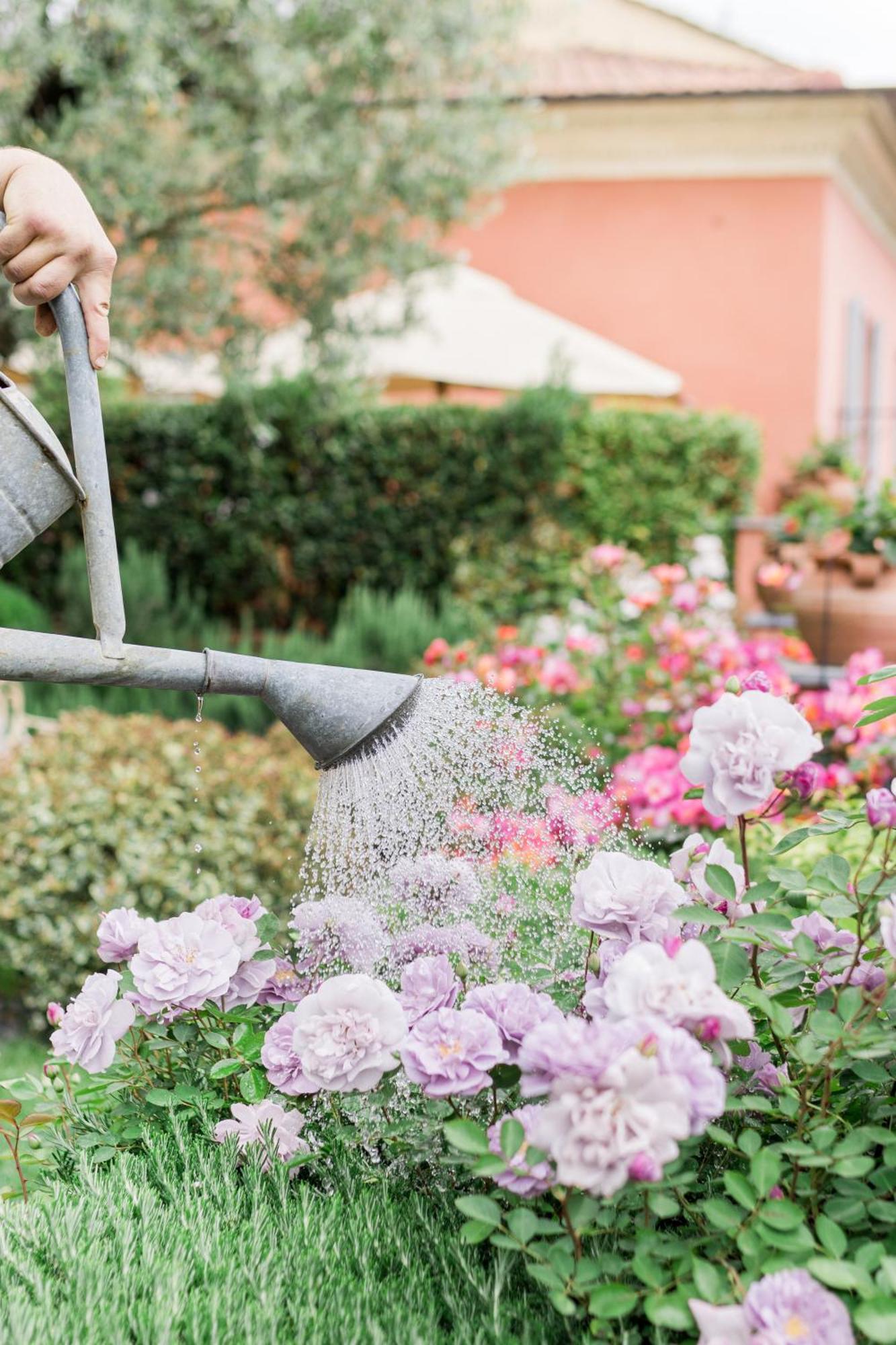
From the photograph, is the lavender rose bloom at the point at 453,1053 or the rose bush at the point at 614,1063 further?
the lavender rose bloom at the point at 453,1053

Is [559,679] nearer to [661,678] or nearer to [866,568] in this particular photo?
[661,678]

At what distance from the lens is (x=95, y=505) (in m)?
1.34

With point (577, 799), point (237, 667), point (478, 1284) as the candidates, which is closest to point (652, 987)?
point (478, 1284)

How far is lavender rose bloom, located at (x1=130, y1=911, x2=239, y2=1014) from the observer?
1.62 metres

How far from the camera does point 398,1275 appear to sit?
1.35 meters

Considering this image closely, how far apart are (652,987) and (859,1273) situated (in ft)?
0.97

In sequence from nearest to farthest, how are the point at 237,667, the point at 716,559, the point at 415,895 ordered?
the point at 237,667, the point at 415,895, the point at 716,559

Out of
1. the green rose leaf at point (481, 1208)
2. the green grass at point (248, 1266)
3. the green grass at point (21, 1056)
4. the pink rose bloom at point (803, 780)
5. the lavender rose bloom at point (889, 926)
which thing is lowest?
the green grass at point (21, 1056)

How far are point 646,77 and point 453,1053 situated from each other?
11.2 meters

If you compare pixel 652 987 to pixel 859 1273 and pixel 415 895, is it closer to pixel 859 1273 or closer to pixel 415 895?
pixel 859 1273

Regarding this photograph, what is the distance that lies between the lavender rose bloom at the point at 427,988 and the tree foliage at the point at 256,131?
4.84m

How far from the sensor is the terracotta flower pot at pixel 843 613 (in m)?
5.51

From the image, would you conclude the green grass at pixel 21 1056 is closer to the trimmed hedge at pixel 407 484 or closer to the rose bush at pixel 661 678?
the rose bush at pixel 661 678

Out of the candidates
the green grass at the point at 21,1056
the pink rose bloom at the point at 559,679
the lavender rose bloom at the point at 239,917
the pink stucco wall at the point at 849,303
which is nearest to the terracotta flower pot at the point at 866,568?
the pink rose bloom at the point at 559,679
